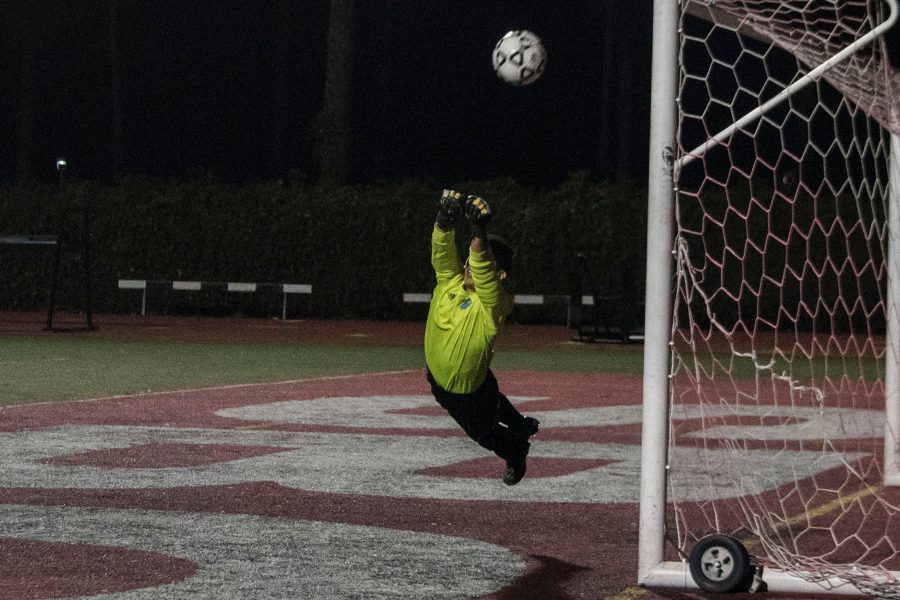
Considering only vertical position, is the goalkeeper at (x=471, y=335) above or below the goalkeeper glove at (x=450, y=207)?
below

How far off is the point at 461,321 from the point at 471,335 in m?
0.13

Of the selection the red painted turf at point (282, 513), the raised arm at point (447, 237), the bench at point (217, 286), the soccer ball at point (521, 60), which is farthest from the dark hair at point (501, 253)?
the bench at point (217, 286)

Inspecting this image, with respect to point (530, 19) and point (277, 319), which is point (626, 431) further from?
point (530, 19)

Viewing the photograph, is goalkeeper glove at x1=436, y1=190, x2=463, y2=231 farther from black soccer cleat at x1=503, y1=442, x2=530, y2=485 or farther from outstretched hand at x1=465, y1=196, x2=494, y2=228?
black soccer cleat at x1=503, y1=442, x2=530, y2=485

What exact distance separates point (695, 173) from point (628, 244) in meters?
19.6

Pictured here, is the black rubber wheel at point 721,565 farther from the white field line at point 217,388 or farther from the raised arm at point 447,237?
the white field line at point 217,388

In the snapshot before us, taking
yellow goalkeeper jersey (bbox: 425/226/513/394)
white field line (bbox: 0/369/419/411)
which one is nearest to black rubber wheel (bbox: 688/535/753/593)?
yellow goalkeeper jersey (bbox: 425/226/513/394)

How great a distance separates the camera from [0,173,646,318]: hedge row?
30156 mm

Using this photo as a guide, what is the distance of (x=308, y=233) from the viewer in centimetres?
3212

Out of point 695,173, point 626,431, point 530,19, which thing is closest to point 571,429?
point 626,431

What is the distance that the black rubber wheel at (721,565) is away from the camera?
20.1 ft

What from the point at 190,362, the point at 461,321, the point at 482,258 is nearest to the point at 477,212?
the point at 482,258

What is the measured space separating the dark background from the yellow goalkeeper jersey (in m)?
41.9

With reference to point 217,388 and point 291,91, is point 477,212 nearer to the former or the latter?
point 217,388
